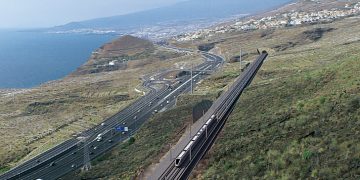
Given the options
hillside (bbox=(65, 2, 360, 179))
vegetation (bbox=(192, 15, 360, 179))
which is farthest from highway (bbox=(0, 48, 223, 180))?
vegetation (bbox=(192, 15, 360, 179))

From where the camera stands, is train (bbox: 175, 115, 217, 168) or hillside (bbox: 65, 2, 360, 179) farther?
train (bbox: 175, 115, 217, 168)

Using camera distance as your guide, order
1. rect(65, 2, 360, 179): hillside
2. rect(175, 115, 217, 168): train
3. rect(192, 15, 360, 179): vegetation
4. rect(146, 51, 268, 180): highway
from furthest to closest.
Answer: rect(175, 115, 217, 168): train
rect(146, 51, 268, 180): highway
rect(65, 2, 360, 179): hillside
rect(192, 15, 360, 179): vegetation

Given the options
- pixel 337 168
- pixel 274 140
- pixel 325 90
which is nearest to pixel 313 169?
pixel 337 168

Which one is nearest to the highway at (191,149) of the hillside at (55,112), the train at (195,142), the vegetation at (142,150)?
the train at (195,142)

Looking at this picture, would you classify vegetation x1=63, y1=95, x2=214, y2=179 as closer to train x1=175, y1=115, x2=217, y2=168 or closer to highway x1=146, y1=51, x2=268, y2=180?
highway x1=146, y1=51, x2=268, y2=180

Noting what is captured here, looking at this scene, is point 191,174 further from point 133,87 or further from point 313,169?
point 133,87

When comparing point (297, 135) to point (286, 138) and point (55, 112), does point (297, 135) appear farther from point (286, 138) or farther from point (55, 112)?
point (55, 112)
